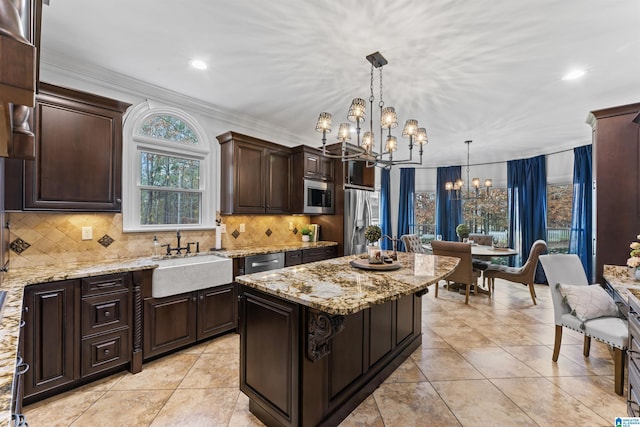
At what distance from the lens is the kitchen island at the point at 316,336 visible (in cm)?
155

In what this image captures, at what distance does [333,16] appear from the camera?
2.03 m

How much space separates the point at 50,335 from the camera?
6.77 feet

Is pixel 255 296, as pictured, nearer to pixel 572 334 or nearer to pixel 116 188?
pixel 116 188

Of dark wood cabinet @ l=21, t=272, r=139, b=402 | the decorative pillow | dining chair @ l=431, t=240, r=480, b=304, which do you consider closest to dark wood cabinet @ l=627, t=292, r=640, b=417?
the decorative pillow

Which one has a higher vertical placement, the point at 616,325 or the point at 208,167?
the point at 208,167

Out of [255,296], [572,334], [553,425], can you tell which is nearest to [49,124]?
[255,296]

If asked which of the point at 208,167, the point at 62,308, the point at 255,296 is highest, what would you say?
the point at 208,167

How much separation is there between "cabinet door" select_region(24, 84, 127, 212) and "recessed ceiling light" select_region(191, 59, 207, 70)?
2.54 ft

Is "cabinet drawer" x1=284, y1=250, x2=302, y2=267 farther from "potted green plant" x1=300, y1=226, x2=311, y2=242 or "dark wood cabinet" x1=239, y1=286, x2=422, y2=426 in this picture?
"dark wood cabinet" x1=239, y1=286, x2=422, y2=426

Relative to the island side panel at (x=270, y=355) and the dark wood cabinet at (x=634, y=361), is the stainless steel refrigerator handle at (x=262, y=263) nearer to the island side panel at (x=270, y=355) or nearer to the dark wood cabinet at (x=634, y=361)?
the island side panel at (x=270, y=355)

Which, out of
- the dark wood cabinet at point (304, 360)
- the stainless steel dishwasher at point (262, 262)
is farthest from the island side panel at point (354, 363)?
the stainless steel dishwasher at point (262, 262)

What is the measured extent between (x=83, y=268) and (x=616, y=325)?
4.47m

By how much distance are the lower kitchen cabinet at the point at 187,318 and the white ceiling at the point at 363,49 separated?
90.2 inches

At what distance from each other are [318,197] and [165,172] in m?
2.21
